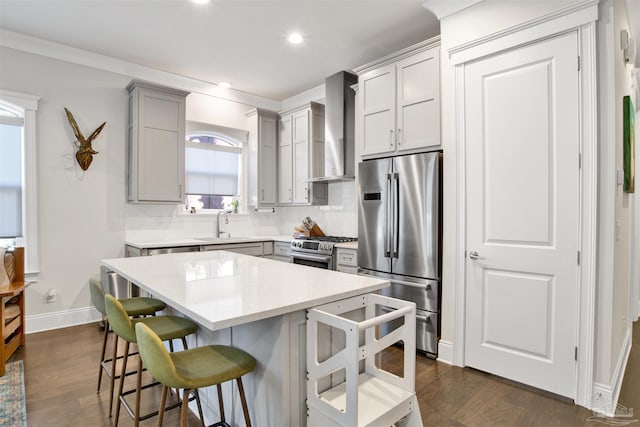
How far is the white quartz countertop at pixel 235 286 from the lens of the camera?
1348 millimetres

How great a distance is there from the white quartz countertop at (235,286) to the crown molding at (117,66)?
272 cm

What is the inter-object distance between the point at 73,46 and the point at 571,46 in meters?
4.63

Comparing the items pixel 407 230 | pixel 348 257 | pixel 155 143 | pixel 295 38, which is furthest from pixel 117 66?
pixel 407 230

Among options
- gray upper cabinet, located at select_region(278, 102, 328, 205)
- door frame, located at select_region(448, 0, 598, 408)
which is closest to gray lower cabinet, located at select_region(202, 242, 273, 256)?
gray upper cabinet, located at select_region(278, 102, 328, 205)

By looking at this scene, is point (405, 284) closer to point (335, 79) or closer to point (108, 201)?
point (335, 79)

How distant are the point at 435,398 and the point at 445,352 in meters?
0.63

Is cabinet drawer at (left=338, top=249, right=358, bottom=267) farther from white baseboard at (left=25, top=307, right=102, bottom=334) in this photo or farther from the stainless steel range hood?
white baseboard at (left=25, top=307, right=102, bottom=334)

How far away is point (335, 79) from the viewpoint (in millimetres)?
4332

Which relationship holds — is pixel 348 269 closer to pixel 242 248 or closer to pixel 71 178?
pixel 242 248

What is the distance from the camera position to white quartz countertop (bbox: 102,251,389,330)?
1.35m

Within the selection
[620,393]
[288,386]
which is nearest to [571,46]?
[620,393]

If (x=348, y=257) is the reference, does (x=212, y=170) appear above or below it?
above

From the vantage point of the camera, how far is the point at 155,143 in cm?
412

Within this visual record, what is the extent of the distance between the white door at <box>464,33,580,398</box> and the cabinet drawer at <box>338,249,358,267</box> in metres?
1.23
